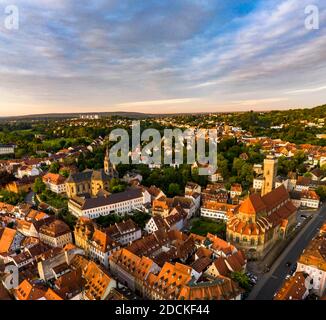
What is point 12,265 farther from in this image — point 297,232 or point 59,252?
point 297,232

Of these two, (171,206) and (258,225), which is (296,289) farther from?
(171,206)

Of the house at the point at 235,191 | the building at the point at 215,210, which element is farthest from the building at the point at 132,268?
the house at the point at 235,191

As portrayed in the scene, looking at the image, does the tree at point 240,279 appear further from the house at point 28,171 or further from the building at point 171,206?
the house at point 28,171

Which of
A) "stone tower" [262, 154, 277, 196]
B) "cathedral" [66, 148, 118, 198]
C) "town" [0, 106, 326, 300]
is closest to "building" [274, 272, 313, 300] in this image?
"town" [0, 106, 326, 300]
